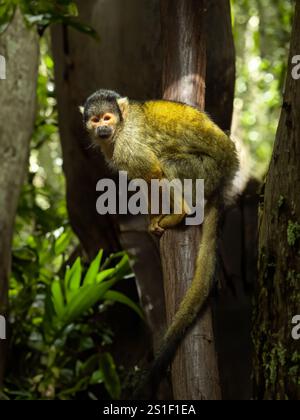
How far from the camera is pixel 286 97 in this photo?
6.56ft

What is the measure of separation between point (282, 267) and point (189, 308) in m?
0.35

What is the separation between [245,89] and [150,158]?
5456mm

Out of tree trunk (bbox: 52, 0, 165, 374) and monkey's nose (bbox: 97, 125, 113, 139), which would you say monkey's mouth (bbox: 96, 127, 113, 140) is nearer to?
monkey's nose (bbox: 97, 125, 113, 139)

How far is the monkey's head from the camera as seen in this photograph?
8.80ft

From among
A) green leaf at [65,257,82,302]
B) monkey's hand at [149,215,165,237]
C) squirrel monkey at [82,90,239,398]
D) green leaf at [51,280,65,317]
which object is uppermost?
squirrel monkey at [82,90,239,398]

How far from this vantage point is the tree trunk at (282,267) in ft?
6.21

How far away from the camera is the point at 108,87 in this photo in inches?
157

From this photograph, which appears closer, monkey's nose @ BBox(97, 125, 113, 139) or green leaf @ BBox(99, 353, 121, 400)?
monkey's nose @ BBox(97, 125, 113, 139)

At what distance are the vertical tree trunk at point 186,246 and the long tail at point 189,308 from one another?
0.10 ft

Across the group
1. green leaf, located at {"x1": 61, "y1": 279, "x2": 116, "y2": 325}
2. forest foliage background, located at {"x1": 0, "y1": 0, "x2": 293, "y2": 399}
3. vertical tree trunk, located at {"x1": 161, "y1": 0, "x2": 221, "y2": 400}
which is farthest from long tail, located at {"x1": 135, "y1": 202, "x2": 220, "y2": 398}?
green leaf, located at {"x1": 61, "y1": 279, "x2": 116, "y2": 325}

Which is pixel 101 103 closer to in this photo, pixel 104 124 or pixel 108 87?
pixel 104 124

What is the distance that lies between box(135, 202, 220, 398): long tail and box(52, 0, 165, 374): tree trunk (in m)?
1.51

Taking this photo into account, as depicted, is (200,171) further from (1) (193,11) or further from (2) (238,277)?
(2) (238,277)

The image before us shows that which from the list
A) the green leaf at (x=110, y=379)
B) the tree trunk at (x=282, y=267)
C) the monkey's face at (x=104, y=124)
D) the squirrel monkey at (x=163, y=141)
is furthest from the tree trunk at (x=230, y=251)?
the tree trunk at (x=282, y=267)
